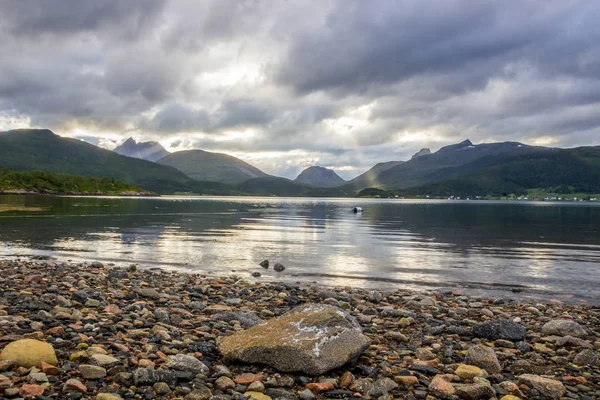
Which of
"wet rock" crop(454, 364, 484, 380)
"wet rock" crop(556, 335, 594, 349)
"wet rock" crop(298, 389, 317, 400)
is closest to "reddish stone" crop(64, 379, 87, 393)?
"wet rock" crop(298, 389, 317, 400)

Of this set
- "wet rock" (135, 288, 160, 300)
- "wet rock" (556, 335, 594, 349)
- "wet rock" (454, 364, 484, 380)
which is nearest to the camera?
"wet rock" (454, 364, 484, 380)

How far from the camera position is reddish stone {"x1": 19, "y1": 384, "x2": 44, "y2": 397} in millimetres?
7790

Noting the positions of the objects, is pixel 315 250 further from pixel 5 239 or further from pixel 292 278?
pixel 5 239

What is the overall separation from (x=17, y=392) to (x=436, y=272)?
85.5 feet

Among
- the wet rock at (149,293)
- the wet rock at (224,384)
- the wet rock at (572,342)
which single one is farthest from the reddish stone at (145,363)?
the wet rock at (572,342)

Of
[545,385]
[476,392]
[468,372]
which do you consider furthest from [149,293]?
[545,385]

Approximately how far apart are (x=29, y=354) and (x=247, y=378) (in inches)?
192

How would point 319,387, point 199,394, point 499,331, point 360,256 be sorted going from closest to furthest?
point 199,394 → point 319,387 → point 499,331 → point 360,256

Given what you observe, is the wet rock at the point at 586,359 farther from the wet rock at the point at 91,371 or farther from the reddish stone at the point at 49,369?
the reddish stone at the point at 49,369

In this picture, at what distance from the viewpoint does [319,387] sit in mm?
9023

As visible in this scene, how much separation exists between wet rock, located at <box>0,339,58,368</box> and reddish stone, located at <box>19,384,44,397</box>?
1100mm

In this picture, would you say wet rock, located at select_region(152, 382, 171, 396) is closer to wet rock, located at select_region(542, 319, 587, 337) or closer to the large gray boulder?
the large gray boulder

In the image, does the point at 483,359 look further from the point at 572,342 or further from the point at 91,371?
the point at 91,371

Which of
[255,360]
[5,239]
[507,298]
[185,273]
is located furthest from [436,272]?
[5,239]
